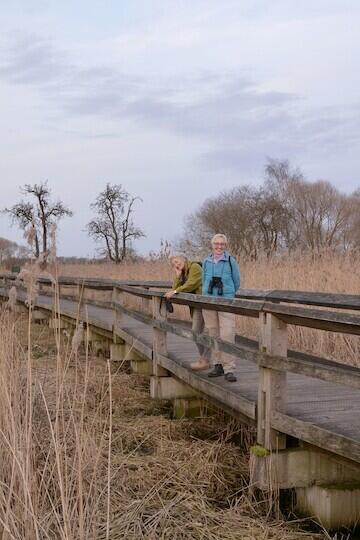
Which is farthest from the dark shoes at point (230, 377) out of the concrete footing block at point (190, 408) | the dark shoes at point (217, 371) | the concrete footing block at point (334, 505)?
the concrete footing block at point (334, 505)

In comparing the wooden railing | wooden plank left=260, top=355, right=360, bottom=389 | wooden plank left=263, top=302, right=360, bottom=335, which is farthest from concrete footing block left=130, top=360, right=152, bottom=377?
wooden plank left=263, top=302, right=360, bottom=335

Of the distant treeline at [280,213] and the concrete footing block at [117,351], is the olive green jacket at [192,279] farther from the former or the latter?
the distant treeline at [280,213]

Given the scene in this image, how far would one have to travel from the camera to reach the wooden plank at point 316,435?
317 centimetres

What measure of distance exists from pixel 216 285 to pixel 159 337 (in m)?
1.42

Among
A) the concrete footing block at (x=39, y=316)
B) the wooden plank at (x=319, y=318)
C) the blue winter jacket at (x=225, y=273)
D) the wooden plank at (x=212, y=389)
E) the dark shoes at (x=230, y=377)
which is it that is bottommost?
the concrete footing block at (x=39, y=316)

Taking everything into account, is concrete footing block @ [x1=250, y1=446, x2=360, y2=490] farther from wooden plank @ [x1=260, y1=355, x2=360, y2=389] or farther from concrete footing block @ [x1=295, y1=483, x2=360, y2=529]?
wooden plank @ [x1=260, y1=355, x2=360, y2=389]

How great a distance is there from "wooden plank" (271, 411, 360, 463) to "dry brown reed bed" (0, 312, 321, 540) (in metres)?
0.57

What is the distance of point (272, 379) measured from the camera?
384cm

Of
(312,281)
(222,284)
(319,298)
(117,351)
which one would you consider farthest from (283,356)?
(117,351)

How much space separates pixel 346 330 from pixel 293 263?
662 centimetres

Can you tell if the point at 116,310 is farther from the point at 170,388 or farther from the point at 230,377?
the point at 230,377

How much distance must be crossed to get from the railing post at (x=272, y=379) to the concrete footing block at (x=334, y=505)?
0.36 metres

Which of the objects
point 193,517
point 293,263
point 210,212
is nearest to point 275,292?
point 193,517

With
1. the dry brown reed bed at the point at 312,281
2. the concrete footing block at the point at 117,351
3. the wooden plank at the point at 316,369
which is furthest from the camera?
the concrete footing block at the point at 117,351
